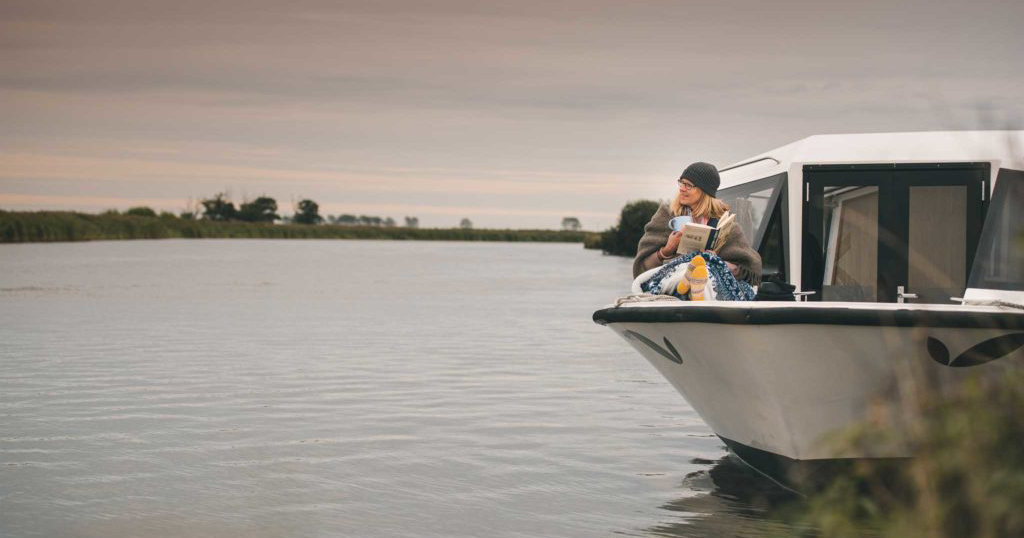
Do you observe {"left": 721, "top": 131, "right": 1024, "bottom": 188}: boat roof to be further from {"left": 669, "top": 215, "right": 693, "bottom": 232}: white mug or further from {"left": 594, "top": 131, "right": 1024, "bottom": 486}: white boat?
{"left": 669, "top": 215, "right": 693, "bottom": 232}: white mug

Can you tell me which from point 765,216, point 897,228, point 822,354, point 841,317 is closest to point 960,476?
point 841,317

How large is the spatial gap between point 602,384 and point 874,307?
8074mm

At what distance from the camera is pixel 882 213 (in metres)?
9.13

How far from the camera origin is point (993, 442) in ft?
13.8

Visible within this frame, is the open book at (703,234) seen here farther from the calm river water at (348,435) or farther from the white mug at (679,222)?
the calm river water at (348,435)

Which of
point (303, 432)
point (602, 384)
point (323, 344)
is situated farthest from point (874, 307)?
point (323, 344)

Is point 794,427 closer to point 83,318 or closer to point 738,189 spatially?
point 738,189

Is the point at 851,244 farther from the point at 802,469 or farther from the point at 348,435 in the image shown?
the point at 348,435

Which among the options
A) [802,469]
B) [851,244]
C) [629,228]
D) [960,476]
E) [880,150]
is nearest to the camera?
[960,476]

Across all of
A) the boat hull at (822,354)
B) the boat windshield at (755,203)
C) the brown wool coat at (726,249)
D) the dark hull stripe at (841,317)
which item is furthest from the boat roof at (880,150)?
the dark hull stripe at (841,317)

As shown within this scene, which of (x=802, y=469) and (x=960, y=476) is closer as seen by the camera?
(x=960, y=476)

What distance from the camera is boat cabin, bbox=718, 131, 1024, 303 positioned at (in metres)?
9.00

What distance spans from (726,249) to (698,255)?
0.33 m

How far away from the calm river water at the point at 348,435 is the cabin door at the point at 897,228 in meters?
1.80
